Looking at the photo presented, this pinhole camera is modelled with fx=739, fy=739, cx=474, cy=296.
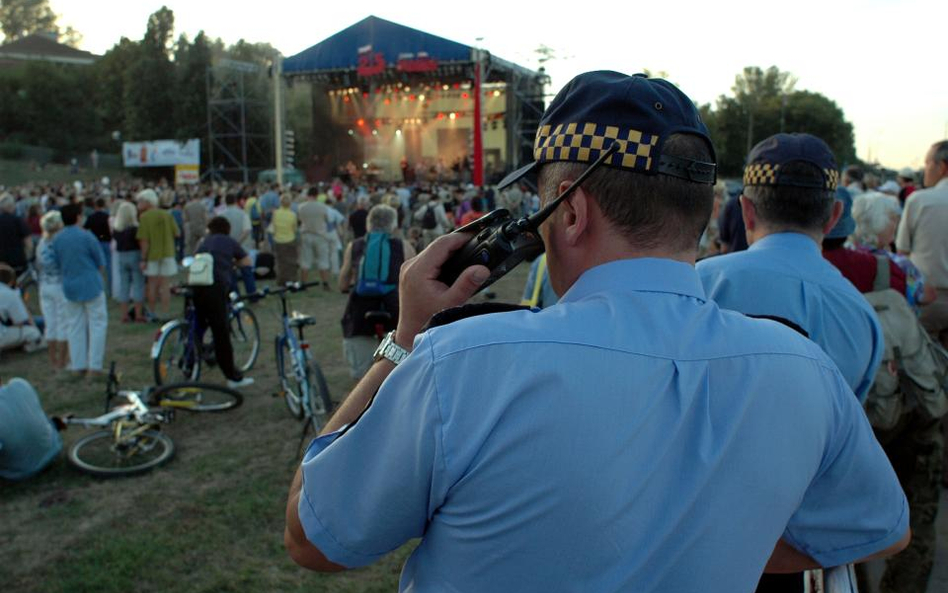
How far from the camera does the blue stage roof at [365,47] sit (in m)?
27.0

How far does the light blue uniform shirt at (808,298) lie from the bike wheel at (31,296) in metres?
11.7

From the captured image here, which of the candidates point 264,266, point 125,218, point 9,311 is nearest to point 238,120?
point 125,218

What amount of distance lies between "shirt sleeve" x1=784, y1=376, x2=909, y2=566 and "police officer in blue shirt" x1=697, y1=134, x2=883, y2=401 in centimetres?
98

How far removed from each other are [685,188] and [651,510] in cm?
49

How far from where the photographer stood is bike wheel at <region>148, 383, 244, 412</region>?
20.8 feet

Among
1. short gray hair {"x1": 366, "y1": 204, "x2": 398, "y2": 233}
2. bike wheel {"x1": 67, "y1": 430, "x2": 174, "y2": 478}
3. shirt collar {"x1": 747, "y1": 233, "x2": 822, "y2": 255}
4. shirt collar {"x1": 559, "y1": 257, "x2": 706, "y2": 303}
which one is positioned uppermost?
shirt collar {"x1": 559, "y1": 257, "x2": 706, "y2": 303}

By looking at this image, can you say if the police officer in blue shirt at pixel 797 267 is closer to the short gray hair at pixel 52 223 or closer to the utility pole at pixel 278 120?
the short gray hair at pixel 52 223

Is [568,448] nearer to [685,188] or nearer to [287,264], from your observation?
[685,188]

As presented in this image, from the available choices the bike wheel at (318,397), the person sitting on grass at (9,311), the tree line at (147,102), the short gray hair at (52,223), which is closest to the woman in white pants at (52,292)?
the short gray hair at (52,223)

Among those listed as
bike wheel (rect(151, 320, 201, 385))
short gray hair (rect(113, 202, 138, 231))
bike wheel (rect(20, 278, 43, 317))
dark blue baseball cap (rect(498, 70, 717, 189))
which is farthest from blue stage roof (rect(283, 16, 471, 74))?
dark blue baseball cap (rect(498, 70, 717, 189))

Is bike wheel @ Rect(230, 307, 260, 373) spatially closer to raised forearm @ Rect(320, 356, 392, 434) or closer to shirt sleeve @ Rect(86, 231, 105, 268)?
shirt sleeve @ Rect(86, 231, 105, 268)

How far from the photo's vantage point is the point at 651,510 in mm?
1001

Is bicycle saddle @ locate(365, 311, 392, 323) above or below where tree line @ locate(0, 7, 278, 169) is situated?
below

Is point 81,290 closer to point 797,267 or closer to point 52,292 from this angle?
point 52,292
